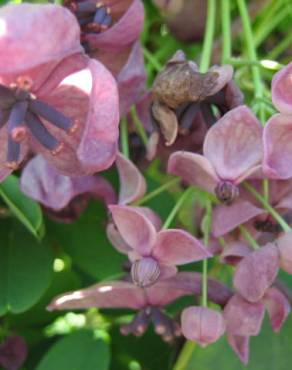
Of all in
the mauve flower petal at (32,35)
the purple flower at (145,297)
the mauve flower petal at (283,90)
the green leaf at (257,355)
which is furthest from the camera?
the green leaf at (257,355)

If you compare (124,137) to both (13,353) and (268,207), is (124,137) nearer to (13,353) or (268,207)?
(268,207)

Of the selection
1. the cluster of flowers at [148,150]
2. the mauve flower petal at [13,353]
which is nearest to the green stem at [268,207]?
the cluster of flowers at [148,150]

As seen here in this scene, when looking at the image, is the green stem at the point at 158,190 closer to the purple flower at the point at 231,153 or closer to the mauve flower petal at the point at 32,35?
the purple flower at the point at 231,153

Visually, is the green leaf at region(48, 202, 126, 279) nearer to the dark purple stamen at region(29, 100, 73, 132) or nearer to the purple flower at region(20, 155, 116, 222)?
the purple flower at region(20, 155, 116, 222)

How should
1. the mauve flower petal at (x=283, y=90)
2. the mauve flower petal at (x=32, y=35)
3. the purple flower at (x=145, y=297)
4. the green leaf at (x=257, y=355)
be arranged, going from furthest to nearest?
the green leaf at (x=257, y=355)
the purple flower at (x=145, y=297)
the mauve flower petal at (x=283, y=90)
the mauve flower petal at (x=32, y=35)

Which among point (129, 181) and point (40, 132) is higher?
point (40, 132)

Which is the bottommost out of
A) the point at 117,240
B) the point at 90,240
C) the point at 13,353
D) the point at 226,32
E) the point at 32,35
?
the point at 13,353

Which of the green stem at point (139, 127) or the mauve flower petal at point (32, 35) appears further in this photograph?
the green stem at point (139, 127)

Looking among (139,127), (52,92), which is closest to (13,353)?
(139,127)
